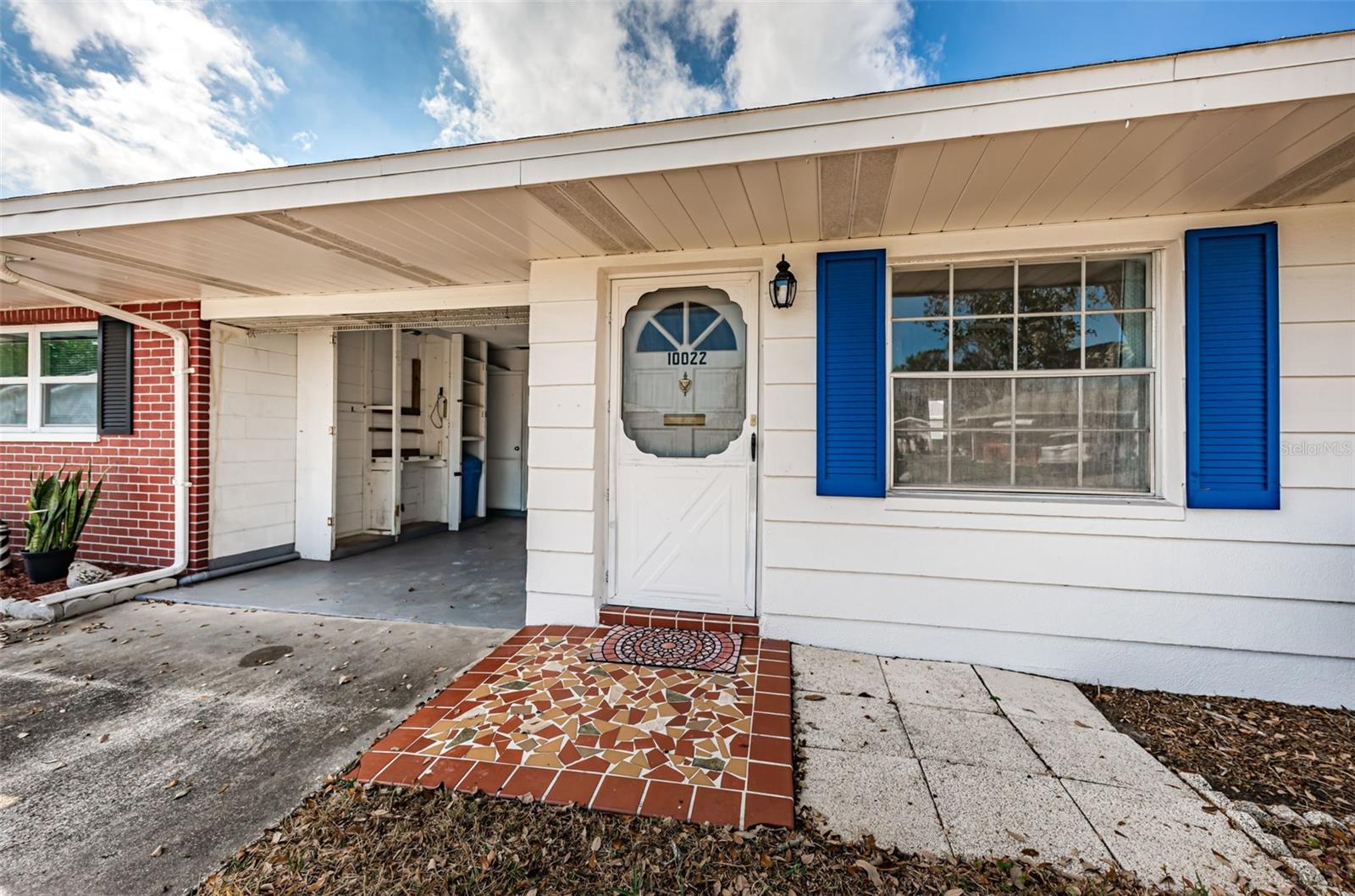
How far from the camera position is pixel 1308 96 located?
1.66 metres

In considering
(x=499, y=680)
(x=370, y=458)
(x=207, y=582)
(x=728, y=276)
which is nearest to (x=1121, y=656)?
(x=728, y=276)

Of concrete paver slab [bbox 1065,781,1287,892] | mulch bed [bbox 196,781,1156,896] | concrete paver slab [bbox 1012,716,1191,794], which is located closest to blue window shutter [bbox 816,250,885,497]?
concrete paver slab [bbox 1012,716,1191,794]

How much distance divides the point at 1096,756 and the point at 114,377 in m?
6.99

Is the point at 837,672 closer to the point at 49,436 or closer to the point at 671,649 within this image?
the point at 671,649

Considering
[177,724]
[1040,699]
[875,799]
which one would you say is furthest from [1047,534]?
[177,724]

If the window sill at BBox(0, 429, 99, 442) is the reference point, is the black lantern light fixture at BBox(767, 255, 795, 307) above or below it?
above

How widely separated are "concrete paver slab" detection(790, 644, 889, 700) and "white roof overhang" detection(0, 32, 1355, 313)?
7.48 ft

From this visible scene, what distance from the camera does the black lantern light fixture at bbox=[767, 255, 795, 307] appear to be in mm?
2818

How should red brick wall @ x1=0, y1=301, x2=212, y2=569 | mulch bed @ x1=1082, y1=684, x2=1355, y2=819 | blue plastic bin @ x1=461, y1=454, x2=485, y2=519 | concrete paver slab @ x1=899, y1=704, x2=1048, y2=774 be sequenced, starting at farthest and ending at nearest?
blue plastic bin @ x1=461, y1=454, x2=485, y2=519 < red brick wall @ x1=0, y1=301, x2=212, y2=569 < concrete paver slab @ x1=899, y1=704, x2=1048, y2=774 < mulch bed @ x1=1082, y1=684, x2=1355, y2=819

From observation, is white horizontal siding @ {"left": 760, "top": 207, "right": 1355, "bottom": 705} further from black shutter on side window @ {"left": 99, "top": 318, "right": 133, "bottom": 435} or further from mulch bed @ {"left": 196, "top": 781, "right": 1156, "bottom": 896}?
black shutter on side window @ {"left": 99, "top": 318, "right": 133, "bottom": 435}

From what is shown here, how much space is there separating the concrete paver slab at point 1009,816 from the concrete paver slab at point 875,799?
0.05 m

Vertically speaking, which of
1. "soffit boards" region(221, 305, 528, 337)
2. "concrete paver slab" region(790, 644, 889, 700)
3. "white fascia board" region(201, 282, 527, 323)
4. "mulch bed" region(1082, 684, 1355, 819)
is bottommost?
"mulch bed" region(1082, 684, 1355, 819)

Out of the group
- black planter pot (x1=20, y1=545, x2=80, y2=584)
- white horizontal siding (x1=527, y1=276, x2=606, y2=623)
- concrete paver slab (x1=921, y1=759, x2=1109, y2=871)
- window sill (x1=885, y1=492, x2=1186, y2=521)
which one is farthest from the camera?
black planter pot (x1=20, y1=545, x2=80, y2=584)

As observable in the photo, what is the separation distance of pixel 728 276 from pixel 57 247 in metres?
3.92
